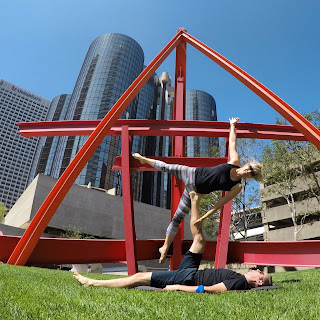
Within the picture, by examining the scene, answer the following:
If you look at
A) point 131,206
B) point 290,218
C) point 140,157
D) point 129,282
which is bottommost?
point 129,282

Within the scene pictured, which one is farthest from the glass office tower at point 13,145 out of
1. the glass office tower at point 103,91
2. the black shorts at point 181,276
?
the black shorts at point 181,276

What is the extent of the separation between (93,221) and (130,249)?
110 feet

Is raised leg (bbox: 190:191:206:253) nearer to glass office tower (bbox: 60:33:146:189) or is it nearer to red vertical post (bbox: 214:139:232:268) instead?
red vertical post (bbox: 214:139:232:268)

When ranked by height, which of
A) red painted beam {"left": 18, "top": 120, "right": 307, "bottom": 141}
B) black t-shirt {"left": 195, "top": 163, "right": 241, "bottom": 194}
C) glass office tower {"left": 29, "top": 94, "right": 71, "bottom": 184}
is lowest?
black t-shirt {"left": 195, "top": 163, "right": 241, "bottom": 194}

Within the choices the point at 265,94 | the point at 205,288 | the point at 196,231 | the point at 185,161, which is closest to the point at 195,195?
the point at 196,231

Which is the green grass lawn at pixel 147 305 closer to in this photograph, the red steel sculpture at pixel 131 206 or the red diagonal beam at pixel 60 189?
the red diagonal beam at pixel 60 189

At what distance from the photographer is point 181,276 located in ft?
12.1

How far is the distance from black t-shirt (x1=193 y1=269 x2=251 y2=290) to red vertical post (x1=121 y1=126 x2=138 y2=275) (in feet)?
11.3

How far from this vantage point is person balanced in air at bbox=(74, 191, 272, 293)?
3473 millimetres

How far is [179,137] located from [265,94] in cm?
280

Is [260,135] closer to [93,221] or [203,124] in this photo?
[203,124]

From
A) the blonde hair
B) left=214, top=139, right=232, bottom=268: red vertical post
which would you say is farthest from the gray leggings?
left=214, top=139, right=232, bottom=268: red vertical post

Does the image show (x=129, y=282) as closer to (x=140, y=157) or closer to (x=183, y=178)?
(x=183, y=178)

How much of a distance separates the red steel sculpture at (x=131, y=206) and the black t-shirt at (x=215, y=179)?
2.93m
